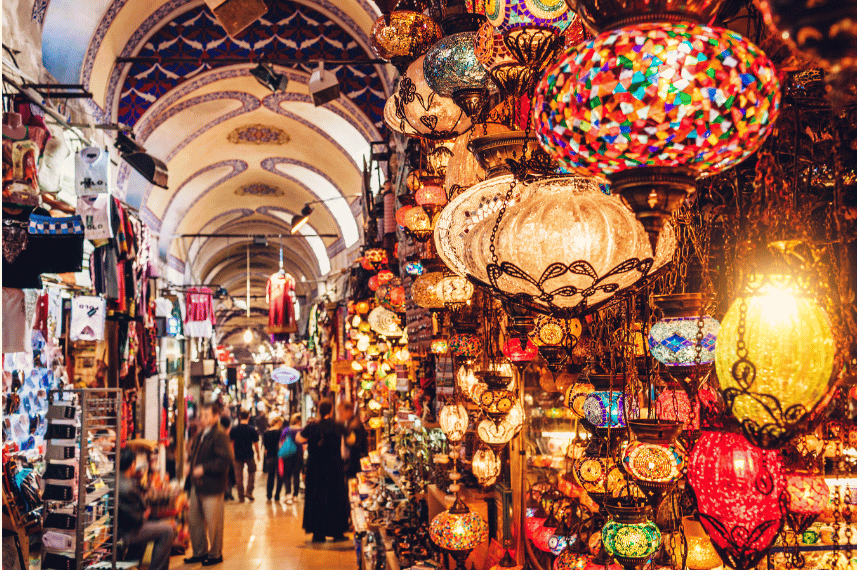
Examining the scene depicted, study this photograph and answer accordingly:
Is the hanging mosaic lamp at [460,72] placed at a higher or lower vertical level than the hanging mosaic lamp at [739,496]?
higher

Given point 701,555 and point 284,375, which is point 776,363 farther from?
point 284,375

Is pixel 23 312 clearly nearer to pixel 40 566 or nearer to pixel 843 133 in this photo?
pixel 40 566

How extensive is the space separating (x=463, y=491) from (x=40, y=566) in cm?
285

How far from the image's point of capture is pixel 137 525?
4.87 metres

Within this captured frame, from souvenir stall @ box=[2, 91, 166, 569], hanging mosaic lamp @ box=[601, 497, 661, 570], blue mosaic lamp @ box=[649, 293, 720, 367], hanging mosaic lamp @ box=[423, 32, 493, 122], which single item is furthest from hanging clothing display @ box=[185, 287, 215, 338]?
blue mosaic lamp @ box=[649, 293, 720, 367]

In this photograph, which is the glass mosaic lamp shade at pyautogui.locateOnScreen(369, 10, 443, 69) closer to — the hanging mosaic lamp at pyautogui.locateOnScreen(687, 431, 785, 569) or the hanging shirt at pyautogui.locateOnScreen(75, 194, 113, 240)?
the hanging mosaic lamp at pyautogui.locateOnScreen(687, 431, 785, 569)

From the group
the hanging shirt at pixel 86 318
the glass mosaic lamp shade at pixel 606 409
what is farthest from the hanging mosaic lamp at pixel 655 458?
the hanging shirt at pixel 86 318

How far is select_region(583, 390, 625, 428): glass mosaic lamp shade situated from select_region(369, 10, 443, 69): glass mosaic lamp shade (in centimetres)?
140

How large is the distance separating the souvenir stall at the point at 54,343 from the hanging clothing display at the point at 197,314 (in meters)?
6.65

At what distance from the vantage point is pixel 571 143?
0.88 metres

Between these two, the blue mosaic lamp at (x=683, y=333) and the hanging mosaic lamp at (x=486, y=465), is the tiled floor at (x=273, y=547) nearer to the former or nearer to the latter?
the hanging mosaic lamp at (x=486, y=465)

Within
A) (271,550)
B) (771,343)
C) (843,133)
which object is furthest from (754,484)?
(271,550)

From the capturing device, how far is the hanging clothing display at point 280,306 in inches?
498

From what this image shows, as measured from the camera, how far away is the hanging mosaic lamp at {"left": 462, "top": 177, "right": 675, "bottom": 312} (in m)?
1.23
